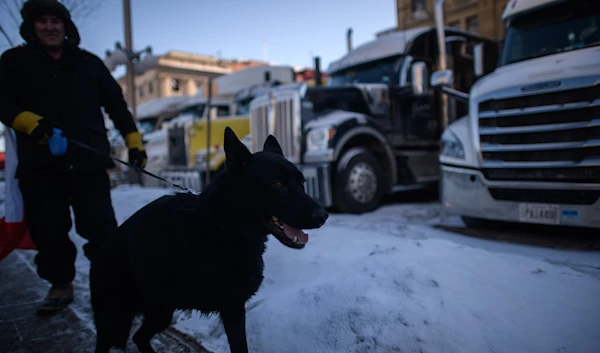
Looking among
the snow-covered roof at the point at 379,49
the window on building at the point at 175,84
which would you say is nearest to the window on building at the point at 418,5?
the snow-covered roof at the point at 379,49

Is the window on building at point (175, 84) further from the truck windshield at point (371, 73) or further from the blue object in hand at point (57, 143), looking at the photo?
the blue object in hand at point (57, 143)

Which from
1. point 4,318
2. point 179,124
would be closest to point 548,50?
point 4,318

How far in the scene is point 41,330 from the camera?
257 centimetres

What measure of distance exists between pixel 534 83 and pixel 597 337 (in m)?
2.56

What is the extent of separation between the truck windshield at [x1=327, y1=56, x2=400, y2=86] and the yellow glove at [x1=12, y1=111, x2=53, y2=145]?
5.53 meters

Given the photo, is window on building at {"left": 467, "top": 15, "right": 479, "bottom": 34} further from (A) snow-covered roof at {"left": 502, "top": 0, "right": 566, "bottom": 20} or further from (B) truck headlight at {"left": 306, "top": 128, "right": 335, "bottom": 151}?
(B) truck headlight at {"left": 306, "top": 128, "right": 335, "bottom": 151}

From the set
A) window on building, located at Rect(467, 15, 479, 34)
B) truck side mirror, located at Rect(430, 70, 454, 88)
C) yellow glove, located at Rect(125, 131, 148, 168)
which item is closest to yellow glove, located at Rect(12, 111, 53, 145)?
yellow glove, located at Rect(125, 131, 148, 168)

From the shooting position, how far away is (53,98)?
2762 millimetres

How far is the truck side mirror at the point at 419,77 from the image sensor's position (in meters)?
6.19

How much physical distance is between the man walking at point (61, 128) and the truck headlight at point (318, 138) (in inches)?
132

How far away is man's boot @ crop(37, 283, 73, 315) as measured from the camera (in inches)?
110

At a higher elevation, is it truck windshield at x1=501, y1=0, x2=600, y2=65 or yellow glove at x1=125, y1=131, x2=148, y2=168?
truck windshield at x1=501, y1=0, x2=600, y2=65

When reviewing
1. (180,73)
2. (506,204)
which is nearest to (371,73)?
(506,204)

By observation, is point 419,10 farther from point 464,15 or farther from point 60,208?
point 60,208
